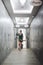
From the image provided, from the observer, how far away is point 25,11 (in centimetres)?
1144

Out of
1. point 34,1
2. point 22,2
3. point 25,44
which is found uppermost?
point 22,2

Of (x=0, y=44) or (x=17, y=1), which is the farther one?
(x=17, y=1)

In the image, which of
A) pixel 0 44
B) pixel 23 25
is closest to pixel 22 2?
pixel 0 44

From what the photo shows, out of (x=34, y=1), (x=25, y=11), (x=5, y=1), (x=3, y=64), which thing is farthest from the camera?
(x=25, y=11)

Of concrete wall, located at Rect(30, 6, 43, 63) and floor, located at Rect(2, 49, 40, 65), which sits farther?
concrete wall, located at Rect(30, 6, 43, 63)

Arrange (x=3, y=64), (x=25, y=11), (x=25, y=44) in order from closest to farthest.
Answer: (x=3, y=64) < (x=25, y=11) < (x=25, y=44)

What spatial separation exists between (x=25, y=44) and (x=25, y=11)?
15.6 m

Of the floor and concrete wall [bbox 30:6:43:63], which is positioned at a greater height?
concrete wall [bbox 30:6:43:63]

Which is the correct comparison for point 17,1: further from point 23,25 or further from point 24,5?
point 23,25

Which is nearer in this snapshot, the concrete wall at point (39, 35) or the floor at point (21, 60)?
the floor at point (21, 60)

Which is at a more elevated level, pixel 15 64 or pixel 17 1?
pixel 17 1

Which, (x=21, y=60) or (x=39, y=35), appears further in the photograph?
(x=39, y=35)

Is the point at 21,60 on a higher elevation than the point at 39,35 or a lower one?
lower

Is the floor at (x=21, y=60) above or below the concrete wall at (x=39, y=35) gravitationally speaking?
below
